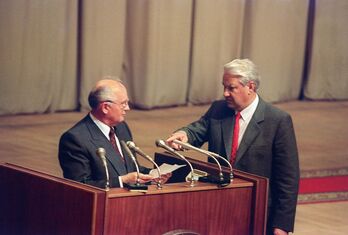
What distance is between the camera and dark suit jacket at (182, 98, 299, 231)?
575 centimetres

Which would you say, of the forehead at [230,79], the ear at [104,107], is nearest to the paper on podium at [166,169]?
the ear at [104,107]

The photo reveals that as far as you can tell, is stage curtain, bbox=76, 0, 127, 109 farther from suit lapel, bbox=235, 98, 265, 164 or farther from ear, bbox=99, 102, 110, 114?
ear, bbox=99, 102, 110, 114

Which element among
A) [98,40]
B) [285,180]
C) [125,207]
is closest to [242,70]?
[285,180]

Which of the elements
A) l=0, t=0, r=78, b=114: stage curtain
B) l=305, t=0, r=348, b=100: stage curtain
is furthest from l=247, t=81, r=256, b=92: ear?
l=305, t=0, r=348, b=100: stage curtain

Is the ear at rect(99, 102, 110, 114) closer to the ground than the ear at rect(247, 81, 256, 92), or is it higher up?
closer to the ground

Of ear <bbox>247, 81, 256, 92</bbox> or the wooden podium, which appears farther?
ear <bbox>247, 81, 256, 92</bbox>

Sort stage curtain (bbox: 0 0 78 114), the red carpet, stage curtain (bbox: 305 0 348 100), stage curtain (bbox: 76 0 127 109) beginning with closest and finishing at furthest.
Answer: the red carpet → stage curtain (bbox: 0 0 78 114) → stage curtain (bbox: 76 0 127 109) → stage curtain (bbox: 305 0 348 100)

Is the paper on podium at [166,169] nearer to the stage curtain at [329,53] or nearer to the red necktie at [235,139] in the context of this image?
the red necktie at [235,139]

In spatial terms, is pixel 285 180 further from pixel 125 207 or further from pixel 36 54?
pixel 36 54

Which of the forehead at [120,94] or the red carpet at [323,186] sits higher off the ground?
the forehead at [120,94]

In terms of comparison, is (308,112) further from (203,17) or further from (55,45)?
(55,45)

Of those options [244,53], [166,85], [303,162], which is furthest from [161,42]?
[303,162]

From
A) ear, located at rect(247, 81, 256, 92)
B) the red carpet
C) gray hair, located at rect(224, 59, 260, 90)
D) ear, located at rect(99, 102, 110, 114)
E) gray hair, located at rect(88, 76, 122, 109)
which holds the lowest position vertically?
the red carpet

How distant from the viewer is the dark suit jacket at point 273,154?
18.9 ft
